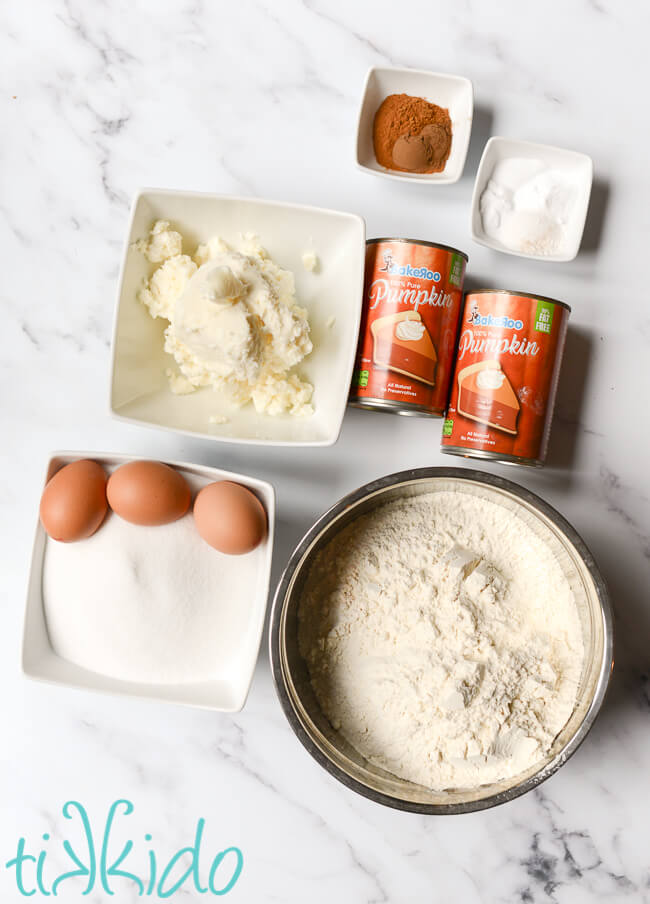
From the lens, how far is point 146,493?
868 mm

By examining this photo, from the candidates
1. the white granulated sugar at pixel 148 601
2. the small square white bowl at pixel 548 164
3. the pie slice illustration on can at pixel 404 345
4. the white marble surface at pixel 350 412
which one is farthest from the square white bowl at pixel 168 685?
the small square white bowl at pixel 548 164

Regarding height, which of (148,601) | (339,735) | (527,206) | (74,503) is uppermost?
(527,206)

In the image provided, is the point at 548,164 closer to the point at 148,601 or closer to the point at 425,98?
the point at 425,98

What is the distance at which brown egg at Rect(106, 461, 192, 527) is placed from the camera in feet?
2.85

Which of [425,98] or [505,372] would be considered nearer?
[505,372]

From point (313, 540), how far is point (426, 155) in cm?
56

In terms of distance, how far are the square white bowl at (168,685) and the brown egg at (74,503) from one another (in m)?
0.03

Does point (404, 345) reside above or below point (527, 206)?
below

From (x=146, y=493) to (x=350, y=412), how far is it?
34cm

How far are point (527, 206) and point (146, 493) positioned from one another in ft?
2.19

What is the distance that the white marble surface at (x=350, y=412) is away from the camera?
1.04 m

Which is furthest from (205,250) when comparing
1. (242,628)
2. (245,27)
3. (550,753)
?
(550,753)

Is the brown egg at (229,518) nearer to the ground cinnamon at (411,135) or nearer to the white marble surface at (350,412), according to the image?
the white marble surface at (350,412)


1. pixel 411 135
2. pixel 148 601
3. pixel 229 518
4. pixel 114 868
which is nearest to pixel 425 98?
pixel 411 135
